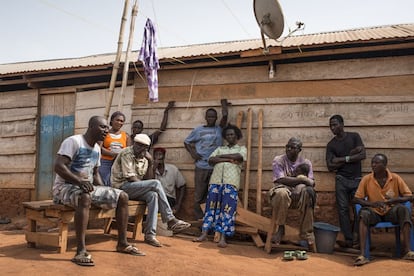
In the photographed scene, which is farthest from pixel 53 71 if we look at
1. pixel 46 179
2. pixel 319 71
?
pixel 319 71

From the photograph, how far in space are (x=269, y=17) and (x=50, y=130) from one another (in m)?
5.13

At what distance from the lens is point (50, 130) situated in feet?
28.6

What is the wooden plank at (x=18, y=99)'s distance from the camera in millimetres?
8886

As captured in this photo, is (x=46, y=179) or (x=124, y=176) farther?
(x=46, y=179)

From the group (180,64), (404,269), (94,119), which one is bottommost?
(404,269)

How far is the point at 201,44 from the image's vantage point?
10.5 metres

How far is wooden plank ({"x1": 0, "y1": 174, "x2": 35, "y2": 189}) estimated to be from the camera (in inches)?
345

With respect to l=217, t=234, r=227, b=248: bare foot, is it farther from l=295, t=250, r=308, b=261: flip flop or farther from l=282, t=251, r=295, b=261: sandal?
l=295, t=250, r=308, b=261: flip flop

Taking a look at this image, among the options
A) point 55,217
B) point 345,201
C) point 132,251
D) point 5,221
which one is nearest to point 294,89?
→ point 345,201

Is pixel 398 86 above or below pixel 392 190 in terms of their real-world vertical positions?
above

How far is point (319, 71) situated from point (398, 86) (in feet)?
3.99

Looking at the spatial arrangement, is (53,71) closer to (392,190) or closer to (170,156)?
(170,156)

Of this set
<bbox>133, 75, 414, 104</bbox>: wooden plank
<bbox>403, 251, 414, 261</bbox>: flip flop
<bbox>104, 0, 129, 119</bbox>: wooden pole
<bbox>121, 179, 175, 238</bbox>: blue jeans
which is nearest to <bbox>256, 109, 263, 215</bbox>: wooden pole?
<bbox>133, 75, 414, 104</bbox>: wooden plank

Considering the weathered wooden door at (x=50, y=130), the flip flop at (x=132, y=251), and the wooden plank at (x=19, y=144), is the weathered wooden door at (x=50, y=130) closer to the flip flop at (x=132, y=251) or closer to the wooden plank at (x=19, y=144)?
the wooden plank at (x=19, y=144)
